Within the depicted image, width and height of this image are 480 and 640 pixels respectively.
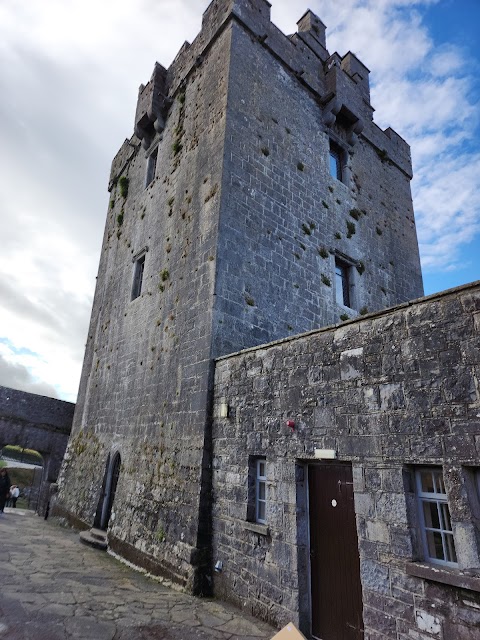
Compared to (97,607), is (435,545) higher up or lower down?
higher up

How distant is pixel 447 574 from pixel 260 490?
2956mm

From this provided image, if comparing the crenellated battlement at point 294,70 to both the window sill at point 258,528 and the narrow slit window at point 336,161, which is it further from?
the window sill at point 258,528

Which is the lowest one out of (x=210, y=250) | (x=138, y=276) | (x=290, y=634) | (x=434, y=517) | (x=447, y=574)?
(x=290, y=634)

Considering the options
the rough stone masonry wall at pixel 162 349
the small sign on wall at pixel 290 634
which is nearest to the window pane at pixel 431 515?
the small sign on wall at pixel 290 634

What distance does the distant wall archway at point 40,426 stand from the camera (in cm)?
1414

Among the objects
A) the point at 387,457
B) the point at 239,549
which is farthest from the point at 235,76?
the point at 239,549

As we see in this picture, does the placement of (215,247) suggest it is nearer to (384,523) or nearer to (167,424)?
(167,424)

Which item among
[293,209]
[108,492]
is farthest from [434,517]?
[108,492]

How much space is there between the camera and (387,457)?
14.5 feet

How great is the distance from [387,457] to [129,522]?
20.6 feet

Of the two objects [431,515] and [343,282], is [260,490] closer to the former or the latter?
[431,515]

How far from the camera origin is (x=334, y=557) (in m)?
4.89

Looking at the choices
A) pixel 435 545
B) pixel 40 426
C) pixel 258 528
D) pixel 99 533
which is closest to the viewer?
pixel 435 545

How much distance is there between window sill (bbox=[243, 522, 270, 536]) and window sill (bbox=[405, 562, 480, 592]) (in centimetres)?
206
